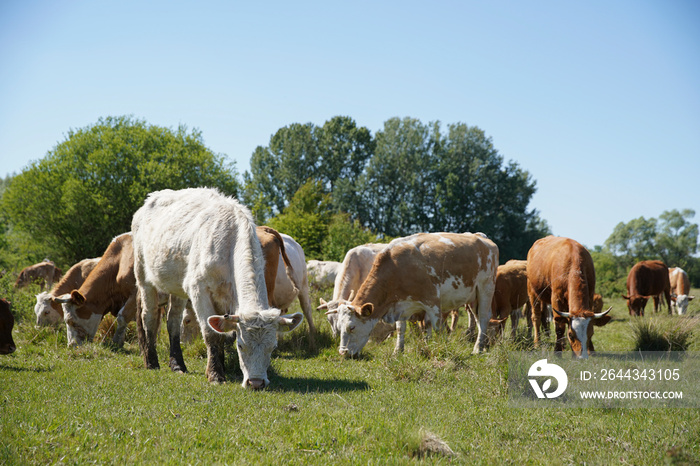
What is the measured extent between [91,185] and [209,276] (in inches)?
975

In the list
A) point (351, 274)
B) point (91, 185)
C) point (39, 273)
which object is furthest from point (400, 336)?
point (91, 185)

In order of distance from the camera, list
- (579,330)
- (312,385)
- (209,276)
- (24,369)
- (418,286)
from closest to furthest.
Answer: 1. (312,385)
2. (209,276)
3. (24,369)
4. (579,330)
5. (418,286)

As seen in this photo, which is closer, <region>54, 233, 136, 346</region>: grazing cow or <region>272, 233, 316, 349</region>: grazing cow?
<region>54, 233, 136, 346</region>: grazing cow

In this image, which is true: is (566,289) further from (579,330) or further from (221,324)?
(221,324)

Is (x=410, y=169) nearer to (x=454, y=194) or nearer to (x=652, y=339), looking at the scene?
(x=454, y=194)

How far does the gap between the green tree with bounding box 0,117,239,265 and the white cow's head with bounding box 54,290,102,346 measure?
59.7 ft

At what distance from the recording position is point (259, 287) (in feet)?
23.4

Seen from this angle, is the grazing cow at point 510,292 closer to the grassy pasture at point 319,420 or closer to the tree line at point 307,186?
the grassy pasture at point 319,420

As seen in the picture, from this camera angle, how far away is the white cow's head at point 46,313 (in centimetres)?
Result: 1224

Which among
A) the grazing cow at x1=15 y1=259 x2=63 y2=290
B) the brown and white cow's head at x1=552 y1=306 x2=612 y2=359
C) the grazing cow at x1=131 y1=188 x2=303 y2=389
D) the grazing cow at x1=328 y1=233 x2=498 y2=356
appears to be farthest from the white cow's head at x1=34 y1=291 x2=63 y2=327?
the grazing cow at x1=15 y1=259 x2=63 y2=290

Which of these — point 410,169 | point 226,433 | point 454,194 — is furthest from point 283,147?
point 226,433

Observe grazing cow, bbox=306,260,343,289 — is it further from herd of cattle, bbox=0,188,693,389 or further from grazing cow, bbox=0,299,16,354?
grazing cow, bbox=0,299,16,354

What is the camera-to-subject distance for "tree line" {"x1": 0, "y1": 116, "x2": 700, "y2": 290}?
1144 inches

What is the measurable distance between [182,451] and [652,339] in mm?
10429
